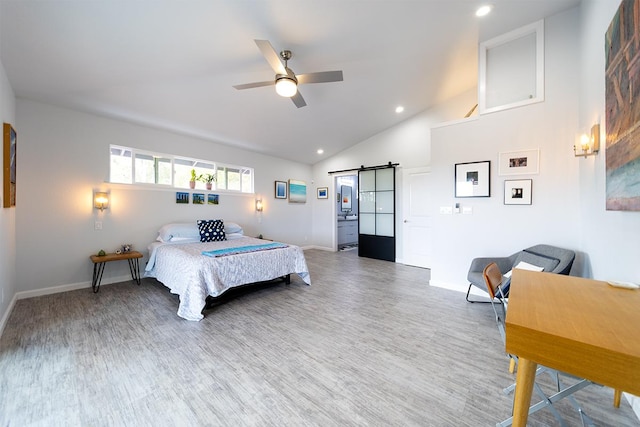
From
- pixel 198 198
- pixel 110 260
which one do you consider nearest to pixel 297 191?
pixel 198 198

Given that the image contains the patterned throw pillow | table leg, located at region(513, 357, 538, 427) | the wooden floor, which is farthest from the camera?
the patterned throw pillow

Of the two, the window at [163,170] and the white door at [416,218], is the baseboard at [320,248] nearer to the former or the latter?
the white door at [416,218]

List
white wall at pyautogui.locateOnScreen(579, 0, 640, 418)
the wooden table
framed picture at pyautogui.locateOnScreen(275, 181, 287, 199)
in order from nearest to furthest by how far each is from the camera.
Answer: the wooden table
white wall at pyautogui.locateOnScreen(579, 0, 640, 418)
framed picture at pyautogui.locateOnScreen(275, 181, 287, 199)

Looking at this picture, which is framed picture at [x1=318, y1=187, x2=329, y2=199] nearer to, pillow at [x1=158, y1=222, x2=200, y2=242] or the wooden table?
pillow at [x1=158, y1=222, x2=200, y2=242]

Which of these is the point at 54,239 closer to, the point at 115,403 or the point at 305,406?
the point at 115,403

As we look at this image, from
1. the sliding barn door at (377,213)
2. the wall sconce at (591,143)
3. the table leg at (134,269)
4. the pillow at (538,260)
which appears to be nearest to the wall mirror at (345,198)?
the sliding barn door at (377,213)

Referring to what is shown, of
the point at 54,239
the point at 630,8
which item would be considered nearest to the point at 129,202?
the point at 54,239

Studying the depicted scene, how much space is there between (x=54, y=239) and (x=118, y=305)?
1.57 metres

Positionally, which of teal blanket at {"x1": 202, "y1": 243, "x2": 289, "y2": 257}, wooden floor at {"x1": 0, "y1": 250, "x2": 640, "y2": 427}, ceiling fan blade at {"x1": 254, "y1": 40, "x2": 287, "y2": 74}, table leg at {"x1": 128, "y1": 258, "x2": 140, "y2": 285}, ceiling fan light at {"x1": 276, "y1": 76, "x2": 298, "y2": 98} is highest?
ceiling fan blade at {"x1": 254, "y1": 40, "x2": 287, "y2": 74}

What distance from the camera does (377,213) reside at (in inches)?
243

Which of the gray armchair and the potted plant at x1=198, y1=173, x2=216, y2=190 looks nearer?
the gray armchair

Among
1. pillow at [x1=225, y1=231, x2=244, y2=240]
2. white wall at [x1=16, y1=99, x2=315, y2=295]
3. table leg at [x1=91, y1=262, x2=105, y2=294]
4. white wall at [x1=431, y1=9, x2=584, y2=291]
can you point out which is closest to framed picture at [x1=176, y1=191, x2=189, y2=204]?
white wall at [x1=16, y1=99, x2=315, y2=295]

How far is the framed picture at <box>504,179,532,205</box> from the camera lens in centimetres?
314

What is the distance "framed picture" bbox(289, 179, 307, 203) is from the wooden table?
6103mm
